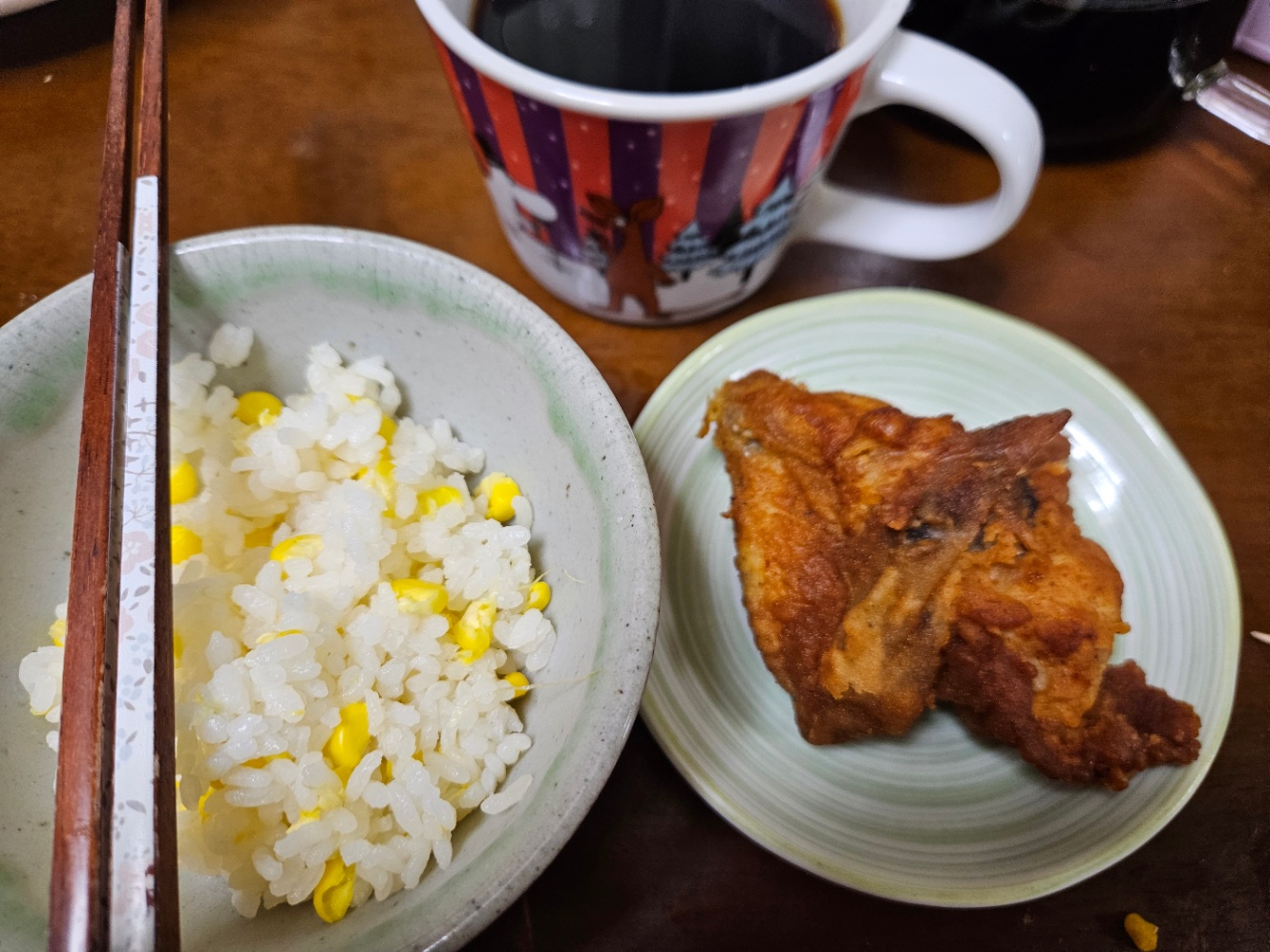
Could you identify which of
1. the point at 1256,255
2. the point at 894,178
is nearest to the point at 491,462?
the point at 894,178

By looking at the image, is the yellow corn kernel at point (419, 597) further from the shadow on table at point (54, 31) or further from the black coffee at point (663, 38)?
the shadow on table at point (54, 31)

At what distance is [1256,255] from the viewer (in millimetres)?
1242

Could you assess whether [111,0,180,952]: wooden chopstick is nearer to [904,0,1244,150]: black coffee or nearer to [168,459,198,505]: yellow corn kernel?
[168,459,198,505]: yellow corn kernel

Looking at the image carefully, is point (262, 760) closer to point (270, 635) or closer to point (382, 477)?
point (270, 635)

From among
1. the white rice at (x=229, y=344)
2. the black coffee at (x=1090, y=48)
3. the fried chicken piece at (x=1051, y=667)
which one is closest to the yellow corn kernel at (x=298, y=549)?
the white rice at (x=229, y=344)

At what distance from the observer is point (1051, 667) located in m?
0.87

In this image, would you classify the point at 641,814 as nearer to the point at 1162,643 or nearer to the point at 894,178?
the point at 1162,643

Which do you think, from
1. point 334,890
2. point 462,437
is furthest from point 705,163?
point 334,890

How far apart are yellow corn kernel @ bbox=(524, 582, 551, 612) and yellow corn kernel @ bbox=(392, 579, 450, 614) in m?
0.09

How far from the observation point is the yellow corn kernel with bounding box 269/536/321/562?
850mm

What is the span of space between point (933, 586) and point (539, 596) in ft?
1.39

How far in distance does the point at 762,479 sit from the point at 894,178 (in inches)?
24.2

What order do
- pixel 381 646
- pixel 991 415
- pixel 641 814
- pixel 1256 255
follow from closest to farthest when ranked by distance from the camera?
pixel 381 646
pixel 641 814
pixel 991 415
pixel 1256 255

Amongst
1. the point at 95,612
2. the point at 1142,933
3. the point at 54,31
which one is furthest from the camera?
the point at 54,31
